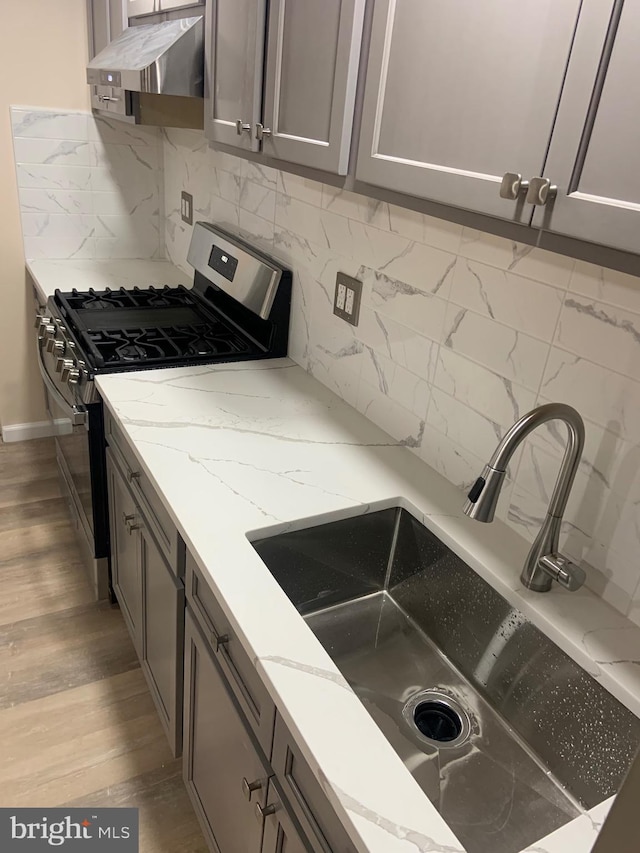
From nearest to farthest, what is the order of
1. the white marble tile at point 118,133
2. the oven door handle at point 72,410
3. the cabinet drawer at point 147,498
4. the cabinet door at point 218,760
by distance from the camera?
the cabinet door at point 218,760 → the cabinet drawer at point 147,498 → the oven door handle at point 72,410 → the white marble tile at point 118,133

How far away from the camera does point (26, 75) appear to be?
270 cm

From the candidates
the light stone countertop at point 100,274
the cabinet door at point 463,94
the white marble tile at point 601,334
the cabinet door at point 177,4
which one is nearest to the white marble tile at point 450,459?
the white marble tile at point 601,334

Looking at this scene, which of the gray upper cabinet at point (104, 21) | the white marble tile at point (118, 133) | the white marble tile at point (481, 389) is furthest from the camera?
the white marble tile at point (118, 133)

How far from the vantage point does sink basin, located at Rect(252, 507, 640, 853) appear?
1041mm

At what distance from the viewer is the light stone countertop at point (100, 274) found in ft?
8.90

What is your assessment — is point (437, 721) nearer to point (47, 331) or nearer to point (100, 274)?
point (47, 331)

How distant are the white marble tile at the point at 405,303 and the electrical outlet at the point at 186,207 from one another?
4.51 feet

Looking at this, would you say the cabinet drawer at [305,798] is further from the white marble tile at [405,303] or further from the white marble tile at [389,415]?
the white marble tile at [405,303]

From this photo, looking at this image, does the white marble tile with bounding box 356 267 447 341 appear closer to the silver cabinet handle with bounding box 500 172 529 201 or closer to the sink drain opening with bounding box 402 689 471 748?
the silver cabinet handle with bounding box 500 172 529 201

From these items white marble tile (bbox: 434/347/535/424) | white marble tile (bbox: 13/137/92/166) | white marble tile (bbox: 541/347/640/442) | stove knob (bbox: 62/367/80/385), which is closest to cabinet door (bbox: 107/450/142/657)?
stove knob (bbox: 62/367/80/385)

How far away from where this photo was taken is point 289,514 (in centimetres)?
133

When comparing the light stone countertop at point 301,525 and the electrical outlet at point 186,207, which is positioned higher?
the electrical outlet at point 186,207

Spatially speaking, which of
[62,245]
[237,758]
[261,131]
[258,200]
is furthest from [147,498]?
[62,245]

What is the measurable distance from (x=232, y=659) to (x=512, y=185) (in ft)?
3.02
